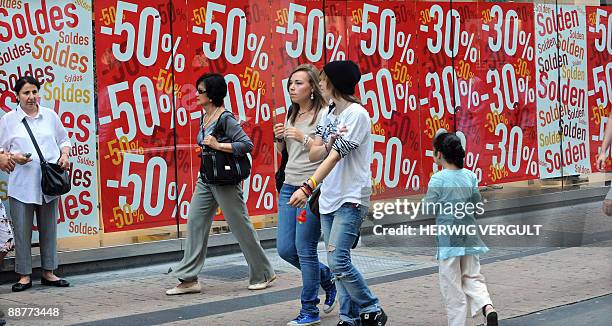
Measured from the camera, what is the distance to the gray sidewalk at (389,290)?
7586 mm

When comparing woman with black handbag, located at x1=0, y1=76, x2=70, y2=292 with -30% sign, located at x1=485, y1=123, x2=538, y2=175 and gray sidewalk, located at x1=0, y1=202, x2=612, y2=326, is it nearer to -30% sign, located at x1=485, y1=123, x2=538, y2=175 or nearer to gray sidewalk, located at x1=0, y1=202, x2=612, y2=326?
gray sidewalk, located at x1=0, y1=202, x2=612, y2=326

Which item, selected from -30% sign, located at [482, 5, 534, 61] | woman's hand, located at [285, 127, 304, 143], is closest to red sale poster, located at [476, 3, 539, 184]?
-30% sign, located at [482, 5, 534, 61]

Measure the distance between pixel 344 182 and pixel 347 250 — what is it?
45 cm

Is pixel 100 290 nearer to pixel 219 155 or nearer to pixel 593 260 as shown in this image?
pixel 219 155

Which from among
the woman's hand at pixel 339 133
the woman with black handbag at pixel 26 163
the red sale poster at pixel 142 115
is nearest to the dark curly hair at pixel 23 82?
the woman with black handbag at pixel 26 163

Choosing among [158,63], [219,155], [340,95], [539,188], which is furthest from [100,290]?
[539,188]

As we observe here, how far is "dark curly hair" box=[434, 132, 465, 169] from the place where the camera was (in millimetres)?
6691

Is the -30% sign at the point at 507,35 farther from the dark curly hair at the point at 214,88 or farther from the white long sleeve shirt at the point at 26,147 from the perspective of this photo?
the white long sleeve shirt at the point at 26,147

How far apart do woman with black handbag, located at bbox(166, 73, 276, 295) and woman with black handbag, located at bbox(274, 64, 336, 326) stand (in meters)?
0.86

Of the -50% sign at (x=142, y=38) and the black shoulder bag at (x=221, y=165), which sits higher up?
the -50% sign at (x=142, y=38)

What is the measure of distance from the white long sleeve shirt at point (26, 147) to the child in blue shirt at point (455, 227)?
3.90 metres

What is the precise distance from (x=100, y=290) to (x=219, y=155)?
1700 millimetres

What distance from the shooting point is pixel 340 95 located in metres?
6.82

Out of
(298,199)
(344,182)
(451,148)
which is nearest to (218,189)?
(344,182)
